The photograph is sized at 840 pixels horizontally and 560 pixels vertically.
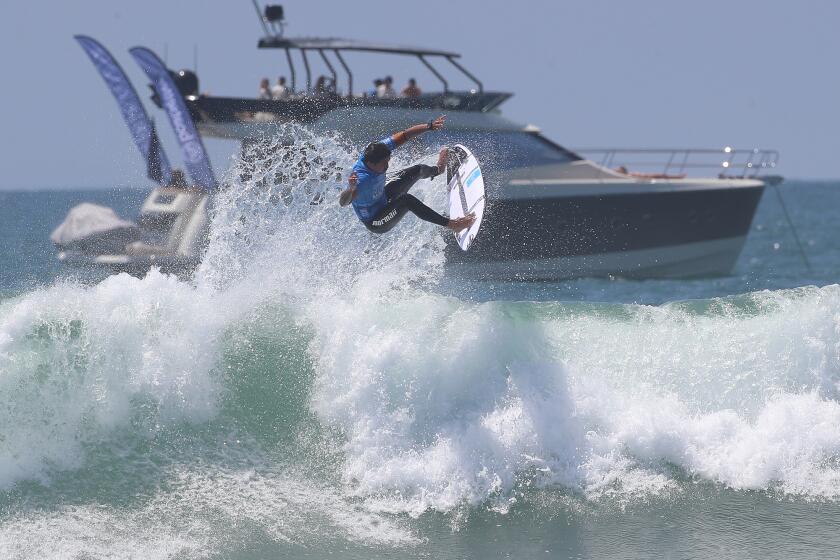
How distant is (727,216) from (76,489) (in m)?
14.3

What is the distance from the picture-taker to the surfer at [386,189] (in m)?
8.71

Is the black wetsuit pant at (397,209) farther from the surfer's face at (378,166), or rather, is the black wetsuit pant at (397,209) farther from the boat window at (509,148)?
the boat window at (509,148)

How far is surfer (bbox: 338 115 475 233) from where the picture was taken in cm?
871

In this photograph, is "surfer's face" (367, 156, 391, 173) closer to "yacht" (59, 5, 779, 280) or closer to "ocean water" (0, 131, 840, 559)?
"ocean water" (0, 131, 840, 559)

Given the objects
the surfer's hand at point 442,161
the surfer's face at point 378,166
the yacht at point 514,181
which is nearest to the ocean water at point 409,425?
the surfer's face at point 378,166

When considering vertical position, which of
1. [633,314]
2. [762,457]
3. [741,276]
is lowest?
[741,276]

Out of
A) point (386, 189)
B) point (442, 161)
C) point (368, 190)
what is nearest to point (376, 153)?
point (368, 190)

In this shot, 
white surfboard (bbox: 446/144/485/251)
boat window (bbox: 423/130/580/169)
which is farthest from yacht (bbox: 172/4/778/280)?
white surfboard (bbox: 446/144/485/251)

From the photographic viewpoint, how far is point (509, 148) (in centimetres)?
1714

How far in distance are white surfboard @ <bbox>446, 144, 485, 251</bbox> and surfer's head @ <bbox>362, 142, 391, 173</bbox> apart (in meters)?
1.05

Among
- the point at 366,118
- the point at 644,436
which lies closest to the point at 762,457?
the point at 644,436

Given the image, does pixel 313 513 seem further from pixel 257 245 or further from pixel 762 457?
pixel 257 245

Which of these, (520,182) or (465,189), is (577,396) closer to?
(465,189)

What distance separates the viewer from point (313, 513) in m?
7.05
